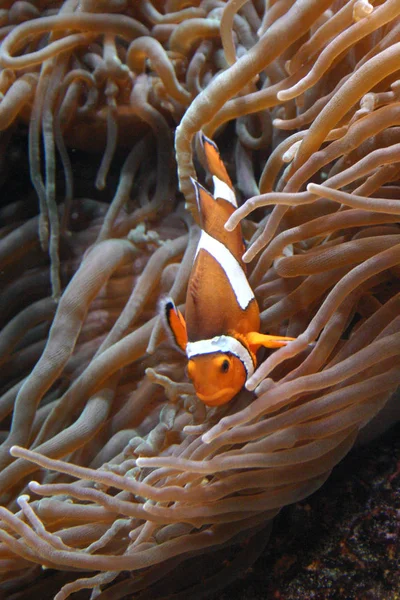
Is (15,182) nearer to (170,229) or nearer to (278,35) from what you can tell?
(170,229)

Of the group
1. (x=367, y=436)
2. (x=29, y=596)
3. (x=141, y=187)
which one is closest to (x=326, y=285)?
(x=367, y=436)

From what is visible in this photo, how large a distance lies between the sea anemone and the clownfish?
42 millimetres

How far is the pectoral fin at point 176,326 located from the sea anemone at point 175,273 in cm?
8

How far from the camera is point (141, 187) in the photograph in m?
1.29

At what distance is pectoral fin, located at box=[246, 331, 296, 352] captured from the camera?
77cm

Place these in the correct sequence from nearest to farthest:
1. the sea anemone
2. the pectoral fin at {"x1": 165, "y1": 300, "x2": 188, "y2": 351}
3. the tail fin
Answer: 1. the sea anemone
2. the pectoral fin at {"x1": 165, "y1": 300, "x2": 188, "y2": 351}
3. the tail fin

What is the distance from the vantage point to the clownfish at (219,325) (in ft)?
2.55

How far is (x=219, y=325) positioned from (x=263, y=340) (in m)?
0.07

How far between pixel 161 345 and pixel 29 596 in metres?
0.53

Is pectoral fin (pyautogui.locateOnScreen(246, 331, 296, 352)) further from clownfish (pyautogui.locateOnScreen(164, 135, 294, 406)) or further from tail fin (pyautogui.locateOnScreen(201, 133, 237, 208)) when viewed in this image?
tail fin (pyautogui.locateOnScreen(201, 133, 237, 208))

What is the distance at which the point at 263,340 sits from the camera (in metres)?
0.78

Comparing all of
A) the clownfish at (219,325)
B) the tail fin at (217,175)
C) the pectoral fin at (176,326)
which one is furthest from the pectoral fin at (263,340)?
the tail fin at (217,175)

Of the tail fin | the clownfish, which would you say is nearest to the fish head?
the clownfish

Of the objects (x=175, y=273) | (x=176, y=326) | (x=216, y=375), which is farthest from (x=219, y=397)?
(x=175, y=273)
